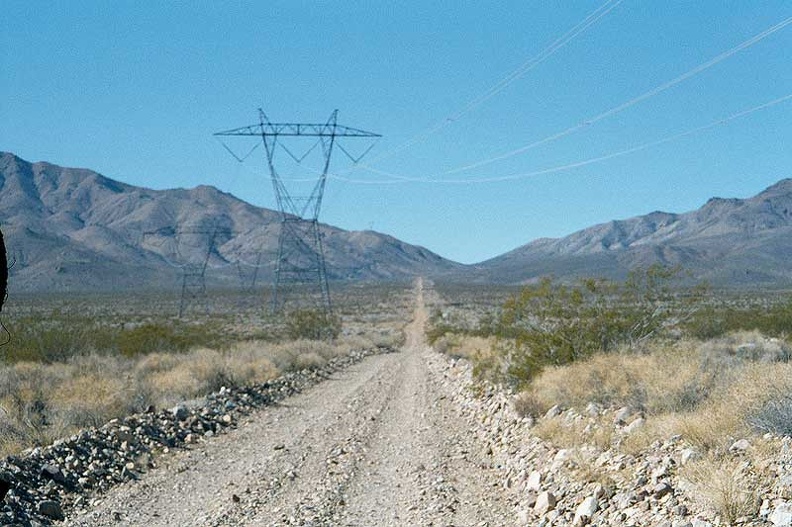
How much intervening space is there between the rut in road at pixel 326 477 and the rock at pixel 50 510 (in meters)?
0.24

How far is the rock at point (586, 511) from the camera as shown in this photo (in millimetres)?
9094

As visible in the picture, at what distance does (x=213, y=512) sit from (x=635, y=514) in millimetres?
5511

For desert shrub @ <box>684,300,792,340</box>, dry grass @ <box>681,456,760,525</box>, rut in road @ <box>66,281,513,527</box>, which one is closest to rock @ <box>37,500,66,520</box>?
rut in road @ <box>66,281,513,527</box>

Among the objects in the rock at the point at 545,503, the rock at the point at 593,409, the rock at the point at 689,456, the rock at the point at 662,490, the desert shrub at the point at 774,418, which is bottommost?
the rock at the point at 545,503

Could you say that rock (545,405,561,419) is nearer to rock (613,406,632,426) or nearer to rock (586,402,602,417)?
rock (586,402,602,417)

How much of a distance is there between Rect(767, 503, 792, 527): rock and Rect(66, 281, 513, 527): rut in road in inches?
167

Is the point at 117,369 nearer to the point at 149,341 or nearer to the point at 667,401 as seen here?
the point at 149,341

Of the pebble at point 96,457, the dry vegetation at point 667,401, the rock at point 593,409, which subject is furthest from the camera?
the rock at point 593,409

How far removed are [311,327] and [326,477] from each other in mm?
32696

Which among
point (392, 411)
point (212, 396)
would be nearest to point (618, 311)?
point (392, 411)

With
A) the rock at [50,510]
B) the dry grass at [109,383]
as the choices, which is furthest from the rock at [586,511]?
the dry grass at [109,383]

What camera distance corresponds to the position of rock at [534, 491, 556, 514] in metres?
10.2

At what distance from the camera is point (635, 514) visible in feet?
27.3

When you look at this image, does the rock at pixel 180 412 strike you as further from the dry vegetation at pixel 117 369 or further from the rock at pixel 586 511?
the rock at pixel 586 511
